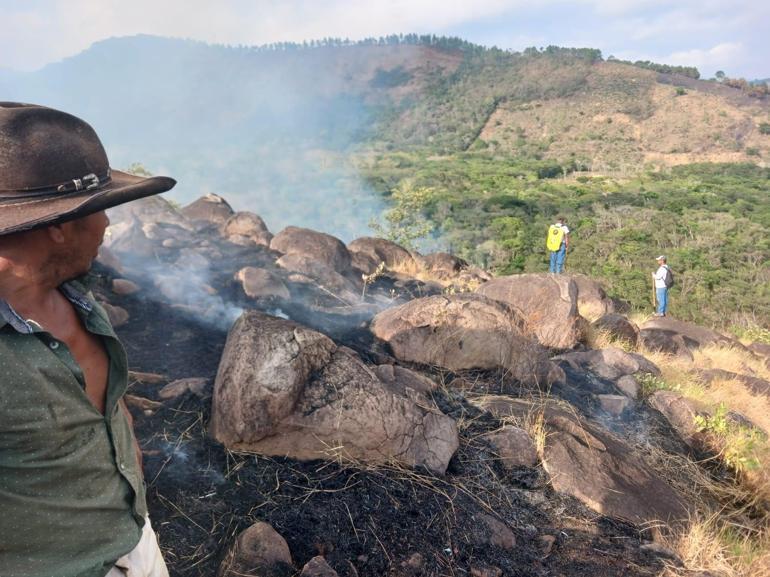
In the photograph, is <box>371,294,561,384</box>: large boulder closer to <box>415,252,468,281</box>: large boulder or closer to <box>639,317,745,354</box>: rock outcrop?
<box>639,317,745,354</box>: rock outcrop

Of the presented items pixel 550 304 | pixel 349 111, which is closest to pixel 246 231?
pixel 550 304

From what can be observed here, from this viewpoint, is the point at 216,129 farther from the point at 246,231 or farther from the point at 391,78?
the point at 391,78

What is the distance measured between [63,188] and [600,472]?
320cm

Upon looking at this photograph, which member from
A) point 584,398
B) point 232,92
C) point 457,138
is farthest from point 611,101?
point 584,398

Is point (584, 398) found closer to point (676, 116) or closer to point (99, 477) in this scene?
point (99, 477)

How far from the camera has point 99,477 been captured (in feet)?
4.35

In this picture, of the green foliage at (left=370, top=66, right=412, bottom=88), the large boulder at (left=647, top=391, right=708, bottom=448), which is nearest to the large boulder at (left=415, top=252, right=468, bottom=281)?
the large boulder at (left=647, top=391, right=708, bottom=448)

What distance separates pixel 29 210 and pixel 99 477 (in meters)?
0.68

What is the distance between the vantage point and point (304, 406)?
115 inches

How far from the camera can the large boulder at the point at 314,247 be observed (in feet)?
25.5

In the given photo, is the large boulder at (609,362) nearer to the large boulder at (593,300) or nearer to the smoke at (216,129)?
the large boulder at (593,300)

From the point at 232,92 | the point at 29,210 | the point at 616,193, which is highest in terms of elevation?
the point at 232,92

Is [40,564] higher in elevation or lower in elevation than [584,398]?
higher

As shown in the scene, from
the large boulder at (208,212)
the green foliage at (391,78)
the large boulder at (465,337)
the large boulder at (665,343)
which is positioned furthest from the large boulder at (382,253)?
the green foliage at (391,78)
